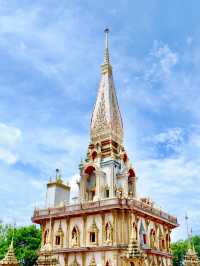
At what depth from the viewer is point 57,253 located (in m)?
34.5

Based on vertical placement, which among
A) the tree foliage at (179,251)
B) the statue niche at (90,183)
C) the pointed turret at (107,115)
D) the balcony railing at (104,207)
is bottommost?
the tree foliage at (179,251)

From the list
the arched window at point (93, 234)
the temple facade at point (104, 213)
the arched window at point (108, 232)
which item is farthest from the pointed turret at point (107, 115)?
the arched window at point (108, 232)

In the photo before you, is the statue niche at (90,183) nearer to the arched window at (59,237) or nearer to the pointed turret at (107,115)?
the pointed turret at (107,115)

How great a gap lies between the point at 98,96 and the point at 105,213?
15.7 m

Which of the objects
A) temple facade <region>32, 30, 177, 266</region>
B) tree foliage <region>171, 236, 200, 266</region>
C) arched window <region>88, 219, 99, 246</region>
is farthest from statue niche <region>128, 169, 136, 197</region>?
tree foliage <region>171, 236, 200, 266</region>

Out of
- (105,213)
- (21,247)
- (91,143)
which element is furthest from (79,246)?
(21,247)

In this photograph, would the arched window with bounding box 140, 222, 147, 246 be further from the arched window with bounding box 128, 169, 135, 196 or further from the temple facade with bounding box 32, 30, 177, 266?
the arched window with bounding box 128, 169, 135, 196

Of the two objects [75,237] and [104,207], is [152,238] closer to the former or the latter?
[104,207]

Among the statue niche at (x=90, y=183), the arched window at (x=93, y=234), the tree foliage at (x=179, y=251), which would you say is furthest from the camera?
the tree foliage at (x=179, y=251)

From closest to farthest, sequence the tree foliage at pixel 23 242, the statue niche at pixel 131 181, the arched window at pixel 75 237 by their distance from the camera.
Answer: the arched window at pixel 75 237
the statue niche at pixel 131 181
the tree foliage at pixel 23 242

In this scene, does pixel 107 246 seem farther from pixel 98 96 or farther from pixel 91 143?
pixel 98 96

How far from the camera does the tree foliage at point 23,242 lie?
150 feet

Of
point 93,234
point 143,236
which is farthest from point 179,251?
point 93,234

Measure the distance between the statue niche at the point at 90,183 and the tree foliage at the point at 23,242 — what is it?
1399cm
